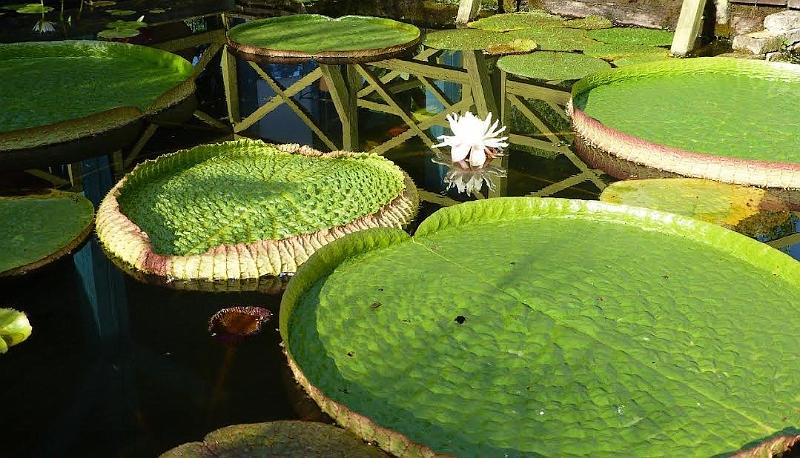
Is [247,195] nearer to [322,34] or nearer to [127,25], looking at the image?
[322,34]

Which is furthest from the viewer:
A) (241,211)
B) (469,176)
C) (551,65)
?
(551,65)

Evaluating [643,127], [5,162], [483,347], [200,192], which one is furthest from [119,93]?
[483,347]

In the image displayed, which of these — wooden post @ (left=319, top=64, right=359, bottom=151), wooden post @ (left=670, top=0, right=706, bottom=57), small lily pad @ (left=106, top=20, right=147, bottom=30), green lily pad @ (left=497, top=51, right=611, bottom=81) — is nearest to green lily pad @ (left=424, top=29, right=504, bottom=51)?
green lily pad @ (left=497, top=51, right=611, bottom=81)

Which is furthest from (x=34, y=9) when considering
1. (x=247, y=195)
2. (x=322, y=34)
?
(x=247, y=195)

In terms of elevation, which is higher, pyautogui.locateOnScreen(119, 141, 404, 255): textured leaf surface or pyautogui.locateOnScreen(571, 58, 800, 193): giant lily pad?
pyautogui.locateOnScreen(571, 58, 800, 193): giant lily pad

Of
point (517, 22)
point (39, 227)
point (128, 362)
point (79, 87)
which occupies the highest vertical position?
point (517, 22)

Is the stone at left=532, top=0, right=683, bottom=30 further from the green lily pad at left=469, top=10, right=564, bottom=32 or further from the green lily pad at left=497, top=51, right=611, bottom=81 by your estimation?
the green lily pad at left=497, top=51, right=611, bottom=81
